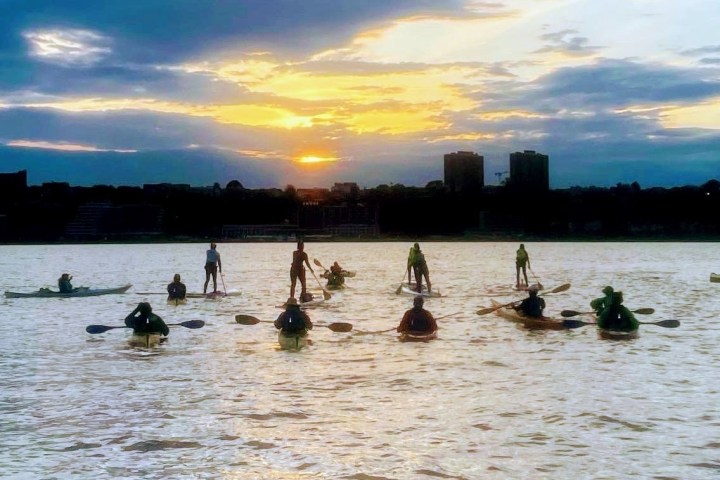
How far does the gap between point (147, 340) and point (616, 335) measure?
15.5 m

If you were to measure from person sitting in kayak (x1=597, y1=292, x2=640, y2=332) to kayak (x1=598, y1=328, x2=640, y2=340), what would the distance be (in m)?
0.33

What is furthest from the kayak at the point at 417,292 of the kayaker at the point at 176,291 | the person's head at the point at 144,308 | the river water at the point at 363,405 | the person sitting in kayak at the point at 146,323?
the person's head at the point at 144,308

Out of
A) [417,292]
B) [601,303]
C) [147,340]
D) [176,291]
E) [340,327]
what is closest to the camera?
[147,340]

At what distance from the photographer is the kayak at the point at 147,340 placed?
27391 millimetres

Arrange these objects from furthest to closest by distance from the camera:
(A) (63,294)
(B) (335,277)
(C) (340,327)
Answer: (B) (335,277), (A) (63,294), (C) (340,327)

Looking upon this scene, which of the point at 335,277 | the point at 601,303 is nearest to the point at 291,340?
the point at 601,303

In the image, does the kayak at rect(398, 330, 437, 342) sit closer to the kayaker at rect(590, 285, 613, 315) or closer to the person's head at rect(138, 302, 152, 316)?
the kayaker at rect(590, 285, 613, 315)

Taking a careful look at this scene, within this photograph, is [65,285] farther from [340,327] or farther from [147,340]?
[340,327]

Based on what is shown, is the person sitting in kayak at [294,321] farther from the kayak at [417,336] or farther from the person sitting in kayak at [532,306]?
the person sitting in kayak at [532,306]

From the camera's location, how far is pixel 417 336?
91.1ft

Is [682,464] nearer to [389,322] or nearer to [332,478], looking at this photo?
[332,478]

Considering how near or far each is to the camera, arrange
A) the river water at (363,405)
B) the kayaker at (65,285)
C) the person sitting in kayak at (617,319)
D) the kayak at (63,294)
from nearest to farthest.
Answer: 1. the river water at (363,405)
2. the person sitting in kayak at (617,319)
3. the kayaker at (65,285)
4. the kayak at (63,294)

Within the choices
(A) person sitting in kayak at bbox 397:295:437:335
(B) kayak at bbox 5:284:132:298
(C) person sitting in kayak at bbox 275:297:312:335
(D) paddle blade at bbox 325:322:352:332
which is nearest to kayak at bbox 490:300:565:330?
(A) person sitting in kayak at bbox 397:295:437:335

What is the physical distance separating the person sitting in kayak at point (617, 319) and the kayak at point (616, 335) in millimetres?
327
